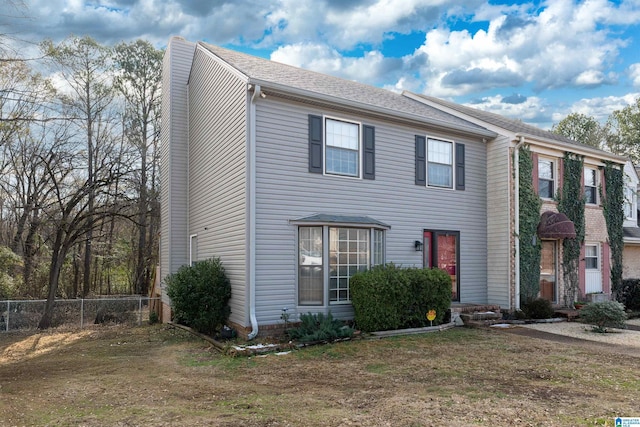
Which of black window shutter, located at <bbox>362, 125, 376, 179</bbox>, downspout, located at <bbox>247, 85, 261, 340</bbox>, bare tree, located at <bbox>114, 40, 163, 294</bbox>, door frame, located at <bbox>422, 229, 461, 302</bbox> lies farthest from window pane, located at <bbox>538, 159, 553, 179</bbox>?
bare tree, located at <bbox>114, 40, 163, 294</bbox>

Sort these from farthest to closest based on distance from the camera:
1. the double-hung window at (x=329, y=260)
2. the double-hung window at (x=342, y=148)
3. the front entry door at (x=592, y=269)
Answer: the front entry door at (x=592, y=269), the double-hung window at (x=342, y=148), the double-hung window at (x=329, y=260)

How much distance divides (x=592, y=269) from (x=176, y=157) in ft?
43.6

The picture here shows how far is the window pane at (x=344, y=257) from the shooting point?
9.84 meters

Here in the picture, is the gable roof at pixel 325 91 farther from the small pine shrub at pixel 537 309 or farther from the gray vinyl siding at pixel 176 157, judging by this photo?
the small pine shrub at pixel 537 309

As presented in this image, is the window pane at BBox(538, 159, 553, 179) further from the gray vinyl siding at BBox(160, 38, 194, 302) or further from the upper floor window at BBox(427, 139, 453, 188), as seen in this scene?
the gray vinyl siding at BBox(160, 38, 194, 302)

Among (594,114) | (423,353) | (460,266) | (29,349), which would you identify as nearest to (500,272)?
(460,266)

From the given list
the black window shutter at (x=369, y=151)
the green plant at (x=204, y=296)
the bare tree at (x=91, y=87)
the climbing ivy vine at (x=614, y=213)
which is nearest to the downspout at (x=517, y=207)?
the black window shutter at (x=369, y=151)

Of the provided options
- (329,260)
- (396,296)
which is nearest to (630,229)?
(396,296)

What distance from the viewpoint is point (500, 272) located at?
12227 millimetres

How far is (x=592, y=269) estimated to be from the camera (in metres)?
14.2

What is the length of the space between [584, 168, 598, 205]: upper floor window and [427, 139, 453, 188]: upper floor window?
528 cm

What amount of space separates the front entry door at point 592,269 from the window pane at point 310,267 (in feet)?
30.1

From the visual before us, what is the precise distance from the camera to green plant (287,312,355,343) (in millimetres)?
8555

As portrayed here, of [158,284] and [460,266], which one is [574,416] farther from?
[158,284]
